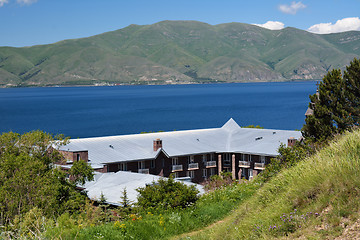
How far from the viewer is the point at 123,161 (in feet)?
175

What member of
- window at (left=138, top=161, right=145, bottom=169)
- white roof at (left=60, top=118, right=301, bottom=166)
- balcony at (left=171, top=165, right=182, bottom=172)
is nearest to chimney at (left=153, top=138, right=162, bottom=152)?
white roof at (left=60, top=118, right=301, bottom=166)

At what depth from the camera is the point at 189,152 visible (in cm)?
5975

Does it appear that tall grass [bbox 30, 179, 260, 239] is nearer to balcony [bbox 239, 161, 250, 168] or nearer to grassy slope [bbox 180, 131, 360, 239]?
grassy slope [bbox 180, 131, 360, 239]

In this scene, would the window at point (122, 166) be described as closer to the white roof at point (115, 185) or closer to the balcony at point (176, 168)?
the balcony at point (176, 168)

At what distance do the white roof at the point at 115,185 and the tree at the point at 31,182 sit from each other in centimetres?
423

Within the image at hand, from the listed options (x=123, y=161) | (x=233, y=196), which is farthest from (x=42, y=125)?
(x=233, y=196)

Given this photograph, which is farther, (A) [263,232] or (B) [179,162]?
(B) [179,162]

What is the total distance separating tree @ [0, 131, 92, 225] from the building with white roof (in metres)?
20.9

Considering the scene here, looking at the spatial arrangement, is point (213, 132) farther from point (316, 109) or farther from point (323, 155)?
point (323, 155)

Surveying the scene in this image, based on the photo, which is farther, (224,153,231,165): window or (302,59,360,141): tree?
(224,153,231,165): window


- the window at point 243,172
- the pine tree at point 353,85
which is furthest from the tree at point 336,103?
the window at point 243,172

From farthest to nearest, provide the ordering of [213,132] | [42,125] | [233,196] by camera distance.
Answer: [42,125]
[213,132]
[233,196]

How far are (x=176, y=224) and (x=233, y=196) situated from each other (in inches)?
169

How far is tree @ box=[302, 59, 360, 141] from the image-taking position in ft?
141
